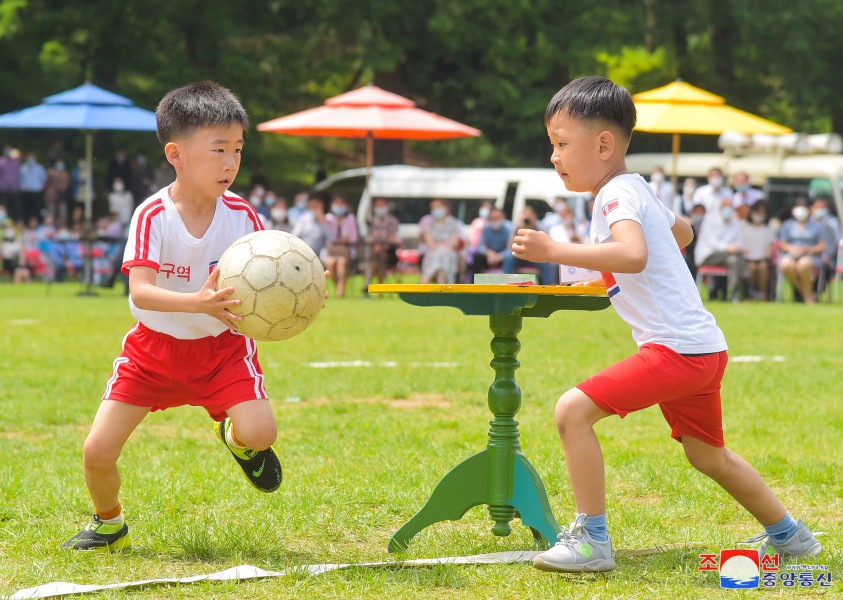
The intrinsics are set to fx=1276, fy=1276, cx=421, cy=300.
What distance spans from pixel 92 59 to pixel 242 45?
15.0 ft

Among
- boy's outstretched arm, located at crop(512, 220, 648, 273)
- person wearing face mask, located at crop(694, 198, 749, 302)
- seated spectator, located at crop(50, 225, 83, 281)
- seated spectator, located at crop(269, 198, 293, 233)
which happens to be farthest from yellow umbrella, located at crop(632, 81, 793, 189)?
boy's outstretched arm, located at crop(512, 220, 648, 273)

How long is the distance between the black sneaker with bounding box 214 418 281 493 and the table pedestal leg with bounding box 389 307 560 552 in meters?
0.58

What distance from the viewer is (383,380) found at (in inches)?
394

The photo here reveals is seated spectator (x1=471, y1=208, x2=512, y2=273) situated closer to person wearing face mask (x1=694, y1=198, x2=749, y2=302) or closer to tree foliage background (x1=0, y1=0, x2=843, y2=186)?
person wearing face mask (x1=694, y1=198, x2=749, y2=302)

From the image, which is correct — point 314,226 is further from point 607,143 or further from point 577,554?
point 577,554

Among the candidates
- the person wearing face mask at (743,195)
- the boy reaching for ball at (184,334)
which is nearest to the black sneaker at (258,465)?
the boy reaching for ball at (184,334)

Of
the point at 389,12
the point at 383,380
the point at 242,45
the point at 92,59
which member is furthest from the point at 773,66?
Answer: the point at 383,380

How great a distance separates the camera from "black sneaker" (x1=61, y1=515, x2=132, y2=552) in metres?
4.80

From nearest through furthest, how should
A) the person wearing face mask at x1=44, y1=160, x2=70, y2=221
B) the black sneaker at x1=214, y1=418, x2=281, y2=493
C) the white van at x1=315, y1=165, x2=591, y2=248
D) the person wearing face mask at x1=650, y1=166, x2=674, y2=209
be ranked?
1. the black sneaker at x1=214, y1=418, x2=281, y2=493
2. the person wearing face mask at x1=650, y1=166, x2=674, y2=209
3. the person wearing face mask at x1=44, y1=160, x2=70, y2=221
4. the white van at x1=315, y1=165, x2=591, y2=248

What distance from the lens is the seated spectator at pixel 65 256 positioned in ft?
84.7

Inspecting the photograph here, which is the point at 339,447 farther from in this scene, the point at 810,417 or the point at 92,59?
the point at 92,59

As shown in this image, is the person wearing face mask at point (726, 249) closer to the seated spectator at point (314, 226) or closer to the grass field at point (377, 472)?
the seated spectator at point (314, 226)

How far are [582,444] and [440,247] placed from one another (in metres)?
18.5

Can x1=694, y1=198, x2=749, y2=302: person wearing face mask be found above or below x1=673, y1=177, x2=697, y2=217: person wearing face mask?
below
